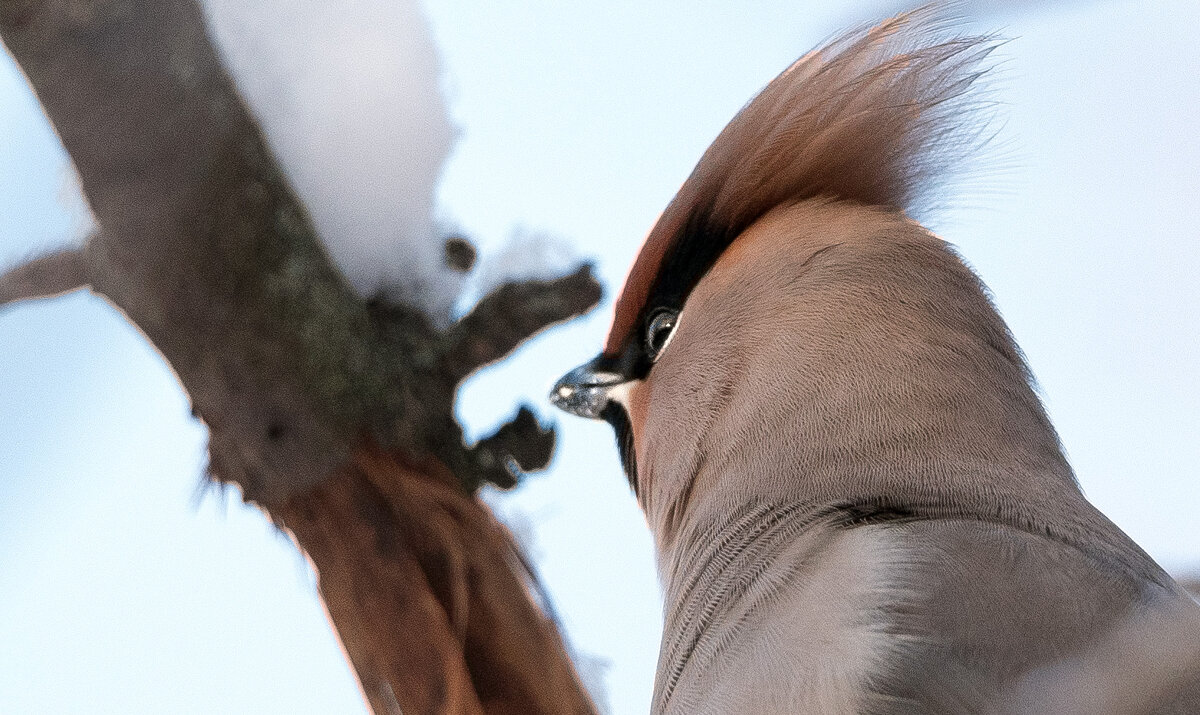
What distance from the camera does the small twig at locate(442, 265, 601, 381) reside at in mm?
1623

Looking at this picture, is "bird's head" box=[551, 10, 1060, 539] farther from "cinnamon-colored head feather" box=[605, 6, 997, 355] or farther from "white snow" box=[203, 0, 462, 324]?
"white snow" box=[203, 0, 462, 324]

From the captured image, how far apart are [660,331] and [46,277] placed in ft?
2.55

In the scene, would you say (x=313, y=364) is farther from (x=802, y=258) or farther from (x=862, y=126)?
(x=862, y=126)

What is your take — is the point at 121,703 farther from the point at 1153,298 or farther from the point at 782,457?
the point at 1153,298

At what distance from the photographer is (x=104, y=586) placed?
156 cm

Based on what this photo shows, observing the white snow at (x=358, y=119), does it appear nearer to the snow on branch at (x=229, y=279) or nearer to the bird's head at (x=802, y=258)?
the snow on branch at (x=229, y=279)

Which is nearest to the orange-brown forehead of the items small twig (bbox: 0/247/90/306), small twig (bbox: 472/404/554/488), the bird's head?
the bird's head

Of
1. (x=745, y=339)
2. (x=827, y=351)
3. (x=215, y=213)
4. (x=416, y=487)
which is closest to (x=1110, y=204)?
(x=827, y=351)

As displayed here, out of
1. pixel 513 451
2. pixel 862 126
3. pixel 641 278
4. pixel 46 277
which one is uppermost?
pixel 46 277

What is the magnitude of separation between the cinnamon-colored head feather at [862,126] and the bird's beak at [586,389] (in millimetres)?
295

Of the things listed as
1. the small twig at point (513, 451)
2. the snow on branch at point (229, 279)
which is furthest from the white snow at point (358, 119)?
the small twig at point (513, 451)

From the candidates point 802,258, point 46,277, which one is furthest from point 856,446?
point 46,277

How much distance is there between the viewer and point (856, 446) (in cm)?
117

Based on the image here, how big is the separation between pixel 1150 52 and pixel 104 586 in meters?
1.34
